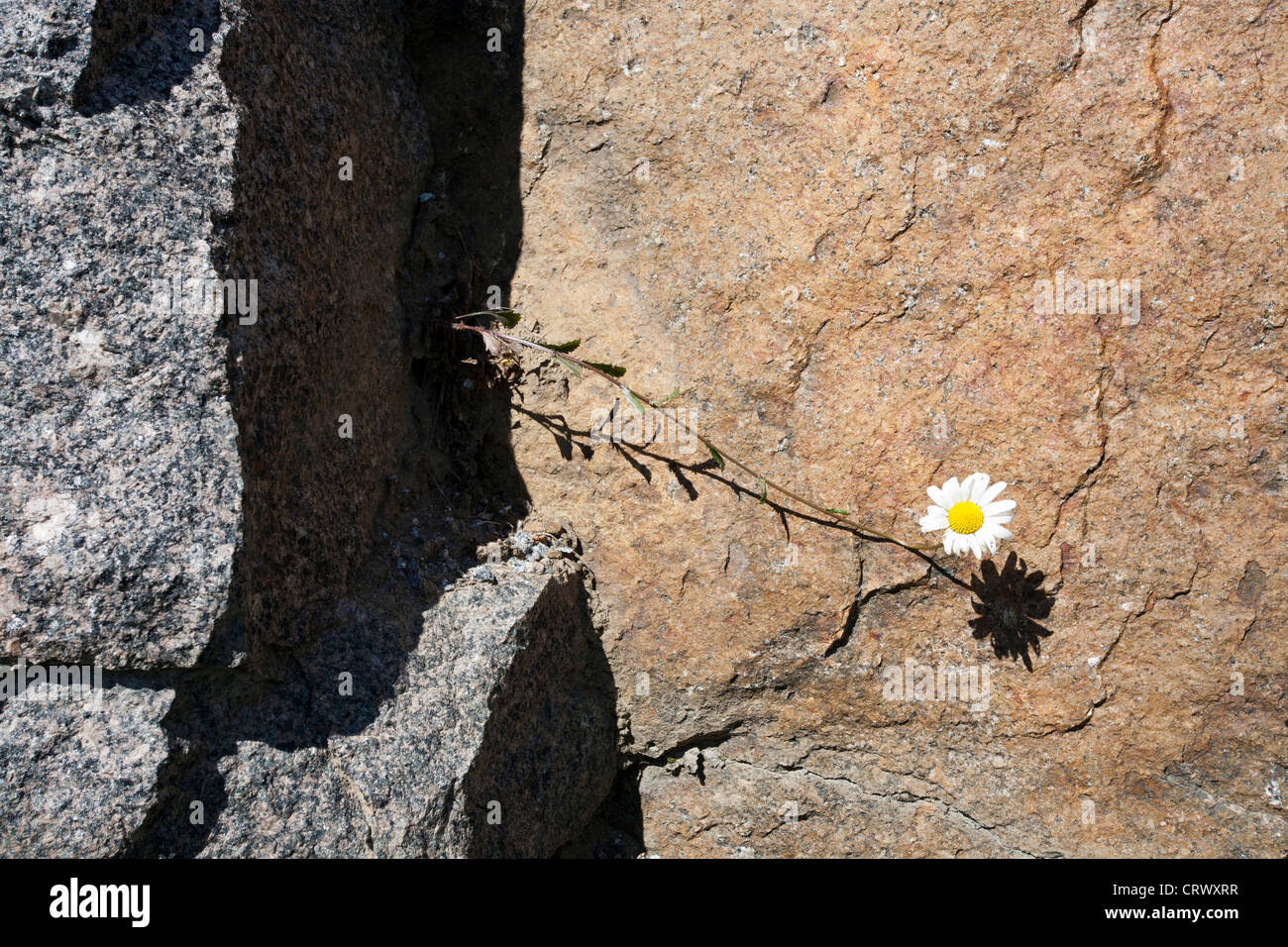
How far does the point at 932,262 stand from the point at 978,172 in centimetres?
29

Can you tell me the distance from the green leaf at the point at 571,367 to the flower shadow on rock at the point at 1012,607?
1402mm

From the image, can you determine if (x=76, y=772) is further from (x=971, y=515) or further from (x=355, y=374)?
(x=971, y=515)

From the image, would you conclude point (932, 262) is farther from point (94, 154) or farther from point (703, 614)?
point (94, 154)

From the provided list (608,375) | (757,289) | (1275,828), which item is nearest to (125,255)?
(608,375)

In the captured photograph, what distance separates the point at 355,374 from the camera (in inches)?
113

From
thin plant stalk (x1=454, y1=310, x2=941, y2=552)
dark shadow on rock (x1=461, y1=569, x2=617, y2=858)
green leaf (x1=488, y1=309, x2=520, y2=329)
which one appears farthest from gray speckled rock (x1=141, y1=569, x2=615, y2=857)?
green leaf (x1=488, y1=309, x2=520, y2=329)

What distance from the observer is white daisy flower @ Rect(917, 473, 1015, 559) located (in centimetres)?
283

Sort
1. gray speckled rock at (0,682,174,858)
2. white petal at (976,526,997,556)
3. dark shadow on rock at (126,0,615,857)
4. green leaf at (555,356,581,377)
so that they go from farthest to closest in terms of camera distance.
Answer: green leaf at (555,356,581,377) < white petal at (976,526,997,556) < dark shadow on rock at (126,0,615,857) < gray speckled rock at (0,682,174,858)

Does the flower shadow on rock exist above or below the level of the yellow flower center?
below

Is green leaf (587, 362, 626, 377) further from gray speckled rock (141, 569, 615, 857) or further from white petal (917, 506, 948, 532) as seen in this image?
white petal (917, 506, 948, 532)

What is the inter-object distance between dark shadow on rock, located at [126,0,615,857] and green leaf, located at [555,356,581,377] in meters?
0.27

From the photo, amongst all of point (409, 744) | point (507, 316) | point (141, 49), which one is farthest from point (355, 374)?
point (409, 744)

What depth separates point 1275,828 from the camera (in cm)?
277

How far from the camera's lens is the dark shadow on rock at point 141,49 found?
224 cm
